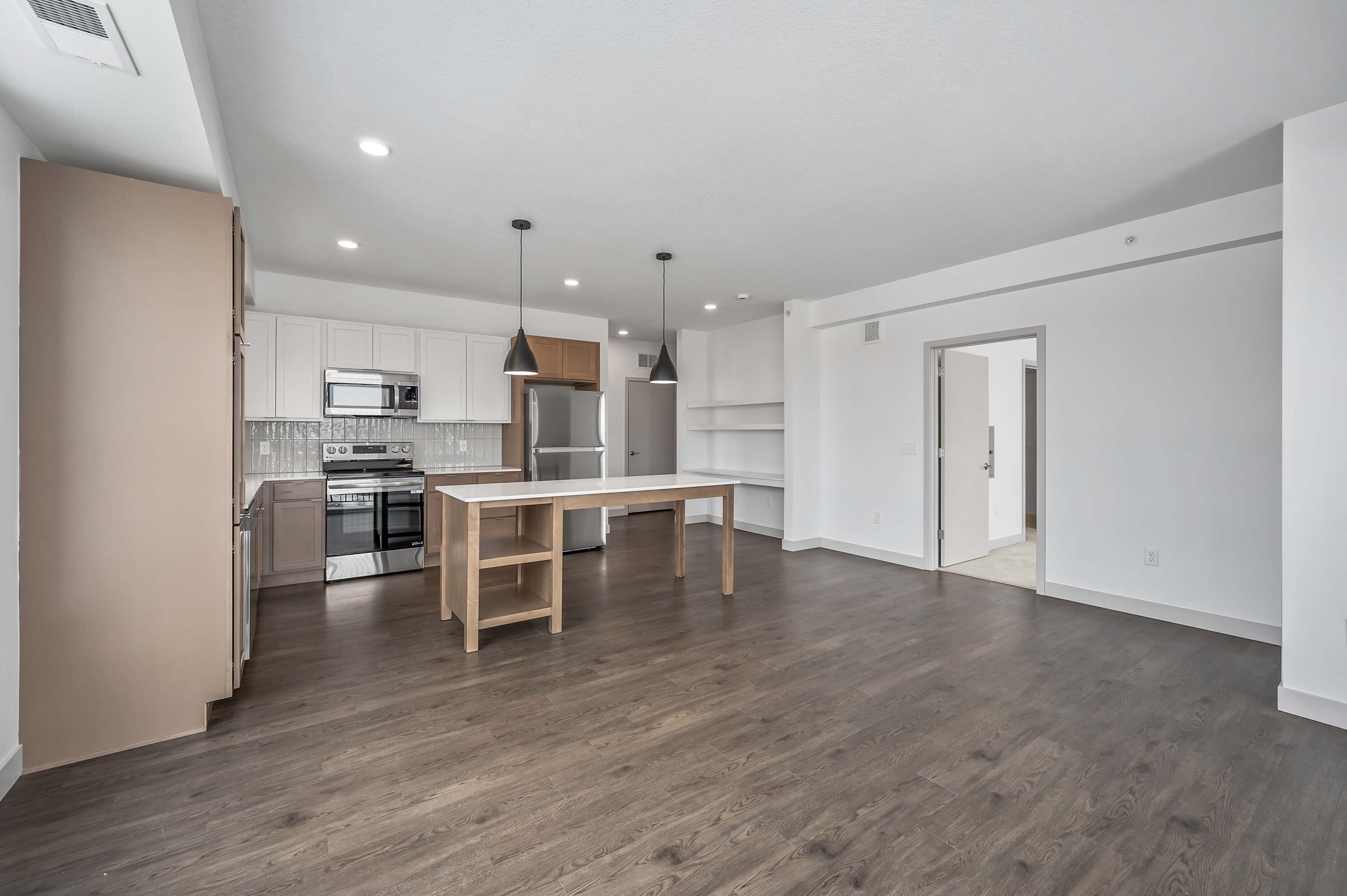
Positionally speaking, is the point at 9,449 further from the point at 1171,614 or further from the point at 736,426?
the point at 1171,614

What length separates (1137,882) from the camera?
5.20 ft

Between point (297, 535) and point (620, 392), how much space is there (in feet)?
15.7

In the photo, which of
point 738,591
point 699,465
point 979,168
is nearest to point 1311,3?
point 979,168

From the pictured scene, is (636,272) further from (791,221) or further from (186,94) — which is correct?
(186,94)

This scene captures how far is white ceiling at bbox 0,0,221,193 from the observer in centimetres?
156

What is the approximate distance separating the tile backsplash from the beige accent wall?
2.78m

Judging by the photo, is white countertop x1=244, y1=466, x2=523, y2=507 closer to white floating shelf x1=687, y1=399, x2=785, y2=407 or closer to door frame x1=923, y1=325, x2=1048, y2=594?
white floating shelf x1=687, y1=399, x2=785, y2=407

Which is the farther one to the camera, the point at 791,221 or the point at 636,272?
the point at 636,272

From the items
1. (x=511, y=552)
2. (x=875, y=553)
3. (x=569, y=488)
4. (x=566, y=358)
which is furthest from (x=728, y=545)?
(x=566, y=358)

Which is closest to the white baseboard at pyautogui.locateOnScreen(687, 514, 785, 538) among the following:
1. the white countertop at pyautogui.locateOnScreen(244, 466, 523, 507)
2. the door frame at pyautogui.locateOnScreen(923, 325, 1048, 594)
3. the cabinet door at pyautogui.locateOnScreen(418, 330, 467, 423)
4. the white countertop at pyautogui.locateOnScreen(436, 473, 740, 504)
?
the door frame at pyautogui.locateOnScreen(923, 325, 1048, 594)

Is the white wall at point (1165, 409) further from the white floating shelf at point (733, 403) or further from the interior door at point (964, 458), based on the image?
the white floating shelf at point (733, 403)

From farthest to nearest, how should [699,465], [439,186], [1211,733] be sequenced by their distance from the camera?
[699,465], [439,186], [1211,733]

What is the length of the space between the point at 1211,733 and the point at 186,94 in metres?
4.48

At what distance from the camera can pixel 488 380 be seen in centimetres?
571
